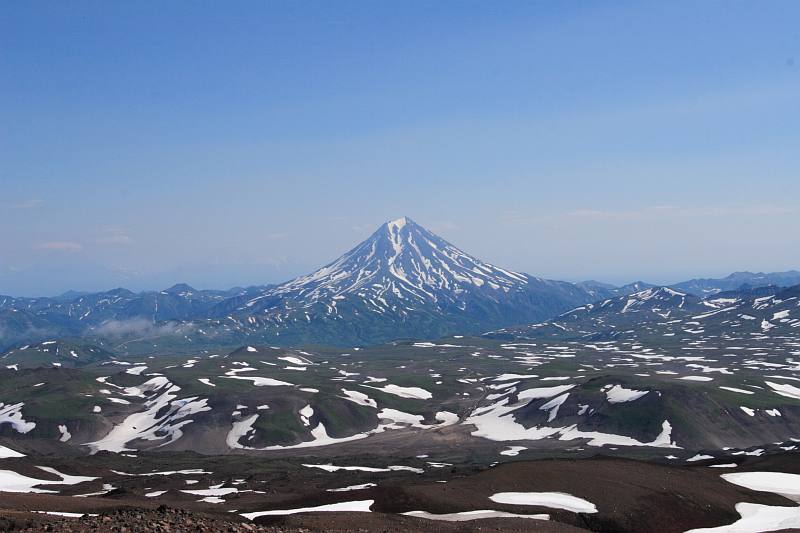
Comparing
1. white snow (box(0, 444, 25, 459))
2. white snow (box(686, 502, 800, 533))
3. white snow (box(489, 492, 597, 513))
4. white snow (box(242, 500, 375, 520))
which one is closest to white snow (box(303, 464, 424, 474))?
white snow (box(0, 444, 25, 459))

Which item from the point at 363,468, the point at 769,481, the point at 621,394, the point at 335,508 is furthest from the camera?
the point at 621,394

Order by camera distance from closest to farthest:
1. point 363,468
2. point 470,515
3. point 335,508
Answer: point 470,515 < point 335,508 < point 363,468

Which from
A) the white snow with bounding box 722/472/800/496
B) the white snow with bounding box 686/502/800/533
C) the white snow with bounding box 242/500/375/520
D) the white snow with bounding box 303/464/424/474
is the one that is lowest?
the white snow with bounding box 303/464/424/474

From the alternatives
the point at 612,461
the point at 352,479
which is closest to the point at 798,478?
the point at 612,461

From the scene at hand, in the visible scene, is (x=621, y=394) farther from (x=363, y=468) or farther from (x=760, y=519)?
(x=760, y=519)

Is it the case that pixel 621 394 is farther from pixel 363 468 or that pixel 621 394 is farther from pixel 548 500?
pixel 548 500

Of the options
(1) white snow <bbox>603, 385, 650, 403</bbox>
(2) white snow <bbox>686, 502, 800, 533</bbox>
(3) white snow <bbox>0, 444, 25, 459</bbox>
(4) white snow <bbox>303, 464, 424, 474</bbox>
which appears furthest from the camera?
(1) white snow <bbox>603, 385, 650, 403</bbox>

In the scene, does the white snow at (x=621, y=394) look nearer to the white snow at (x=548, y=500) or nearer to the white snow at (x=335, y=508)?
the white snow at (x=548, y=500)

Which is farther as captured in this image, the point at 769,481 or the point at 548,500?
the point at 769,481

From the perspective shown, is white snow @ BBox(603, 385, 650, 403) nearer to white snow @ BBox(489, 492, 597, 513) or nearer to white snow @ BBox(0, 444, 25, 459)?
white snow @ BBox(489, 492, 597, 513)

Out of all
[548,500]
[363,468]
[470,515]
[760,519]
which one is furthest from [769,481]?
[363,468]

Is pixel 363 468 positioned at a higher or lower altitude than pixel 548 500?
lower

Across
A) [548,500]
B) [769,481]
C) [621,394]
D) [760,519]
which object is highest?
[548,500]
